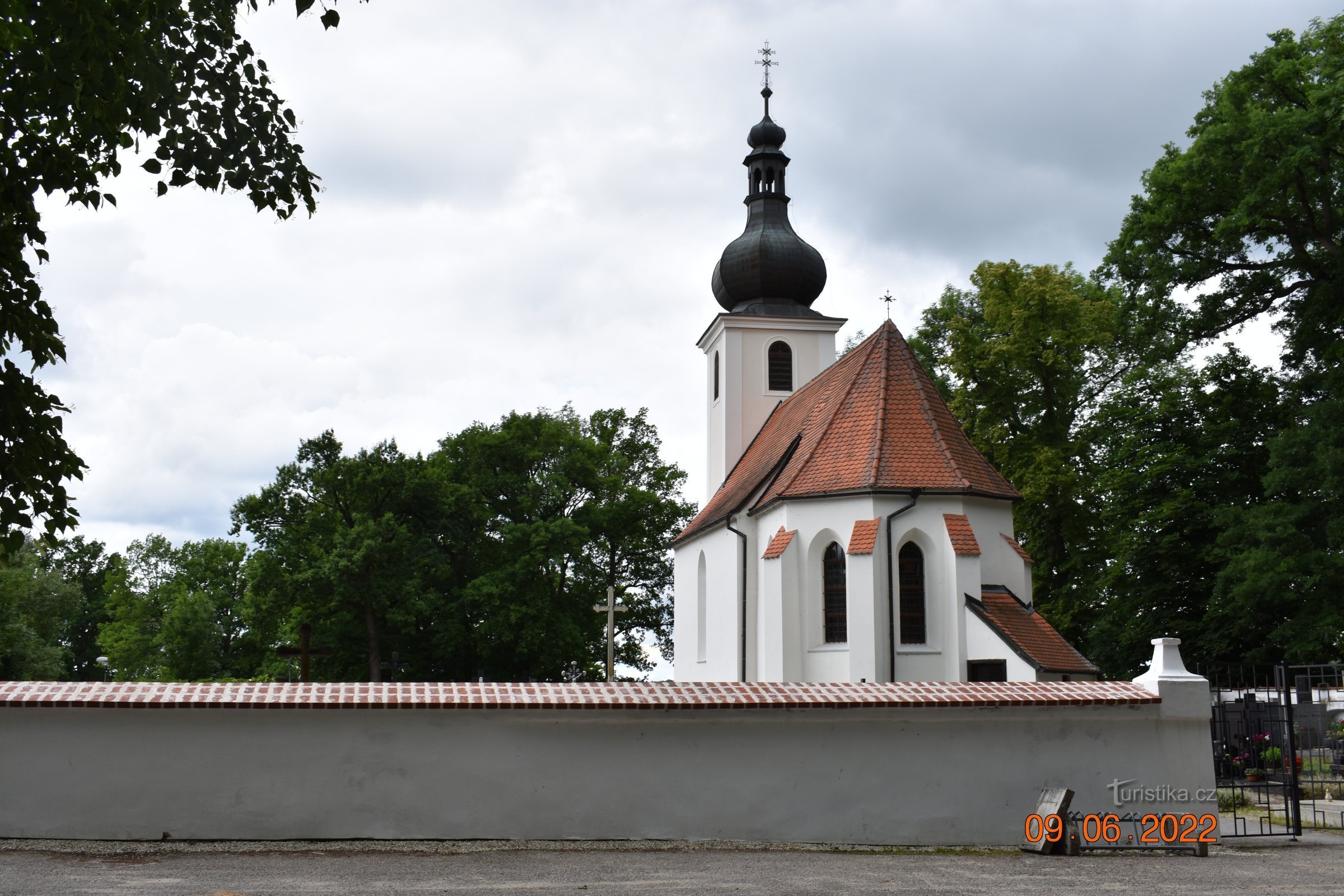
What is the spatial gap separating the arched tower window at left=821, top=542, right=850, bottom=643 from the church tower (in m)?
10.8

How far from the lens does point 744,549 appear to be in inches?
931

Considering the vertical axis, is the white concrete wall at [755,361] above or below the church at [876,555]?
above

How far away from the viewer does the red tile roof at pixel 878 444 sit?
20.3 metres

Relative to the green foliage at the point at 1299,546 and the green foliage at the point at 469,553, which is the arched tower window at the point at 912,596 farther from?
the green foliage at the point at 469,553

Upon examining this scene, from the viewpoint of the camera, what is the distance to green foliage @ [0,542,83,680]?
4153 centimetres

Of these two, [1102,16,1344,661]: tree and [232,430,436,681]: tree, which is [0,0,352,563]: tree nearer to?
[1102,16,1344,661]: tree

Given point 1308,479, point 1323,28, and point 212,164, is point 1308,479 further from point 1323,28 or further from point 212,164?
point 212,164

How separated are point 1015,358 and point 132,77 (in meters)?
25.2

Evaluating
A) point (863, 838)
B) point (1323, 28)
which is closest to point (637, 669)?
point (1323, 28)

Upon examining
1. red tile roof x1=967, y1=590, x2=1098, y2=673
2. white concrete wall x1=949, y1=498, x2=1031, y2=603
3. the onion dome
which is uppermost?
the onion dome

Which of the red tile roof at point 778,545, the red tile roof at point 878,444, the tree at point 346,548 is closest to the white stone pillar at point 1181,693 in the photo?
the red tile roof at point 878,444

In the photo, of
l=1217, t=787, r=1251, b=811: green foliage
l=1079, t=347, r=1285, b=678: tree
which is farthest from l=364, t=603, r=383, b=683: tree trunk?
l=1217, t=787, r=1251, b=811: green foliage

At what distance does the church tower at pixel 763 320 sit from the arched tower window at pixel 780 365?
2cm

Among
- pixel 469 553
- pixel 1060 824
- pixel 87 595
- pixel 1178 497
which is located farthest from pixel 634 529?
pixel 87 595
